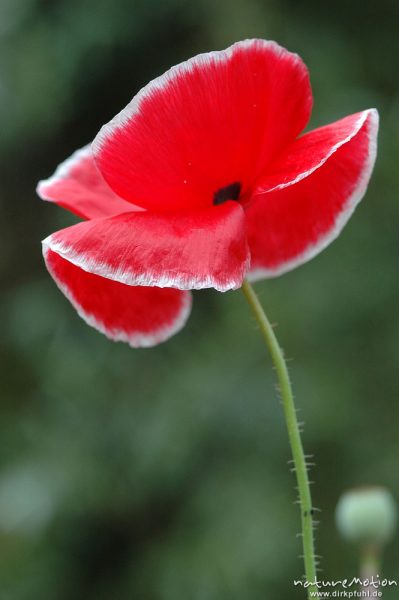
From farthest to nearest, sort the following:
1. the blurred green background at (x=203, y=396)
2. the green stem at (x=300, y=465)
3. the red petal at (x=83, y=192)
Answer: the blurred green background at (x=203, y=396)
the red petal at (x=83, y=192)
the green stem at (x=300, y=465)

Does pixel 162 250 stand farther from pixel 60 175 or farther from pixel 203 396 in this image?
pixel 203 396

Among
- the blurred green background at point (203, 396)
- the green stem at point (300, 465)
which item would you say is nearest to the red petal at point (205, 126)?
the green stem at point (300, 465)


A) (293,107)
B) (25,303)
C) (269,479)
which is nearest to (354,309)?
(269,479)

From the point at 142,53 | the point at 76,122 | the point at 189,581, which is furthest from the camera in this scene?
the point at 76,122

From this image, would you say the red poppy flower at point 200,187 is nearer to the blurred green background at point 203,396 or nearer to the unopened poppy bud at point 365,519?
the unopened poppy bud at point 365,519

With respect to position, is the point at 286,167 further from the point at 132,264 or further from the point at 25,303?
the point at 25,303
